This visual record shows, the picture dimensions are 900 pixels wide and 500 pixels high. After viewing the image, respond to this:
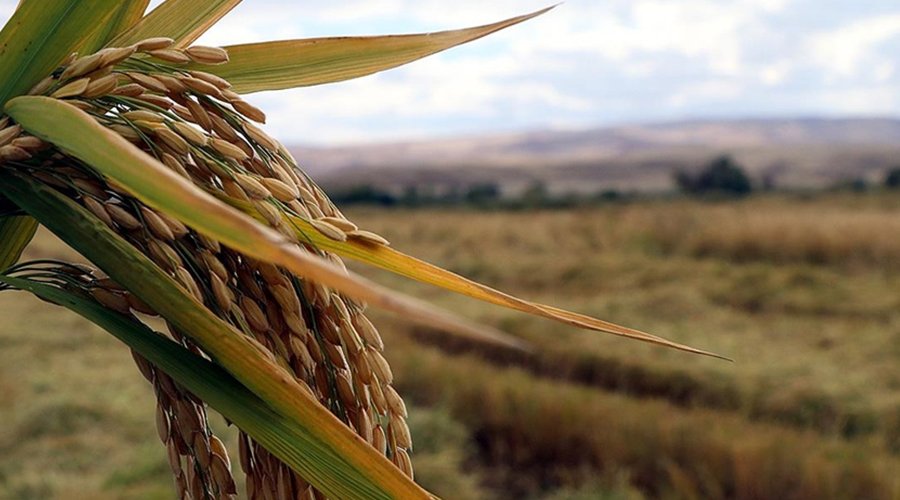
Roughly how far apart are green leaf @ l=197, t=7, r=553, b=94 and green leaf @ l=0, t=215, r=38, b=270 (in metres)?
0.22

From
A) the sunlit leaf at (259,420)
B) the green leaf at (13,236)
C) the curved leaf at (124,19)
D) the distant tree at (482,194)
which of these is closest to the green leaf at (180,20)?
the curved leaf at (124,19)

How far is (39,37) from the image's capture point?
0.68 meters

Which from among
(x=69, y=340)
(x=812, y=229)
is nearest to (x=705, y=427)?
(x=69, y=340)

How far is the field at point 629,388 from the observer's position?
4.61 meters

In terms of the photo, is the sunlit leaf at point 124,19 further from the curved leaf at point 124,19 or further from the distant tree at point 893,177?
the distant tree at point 893,177

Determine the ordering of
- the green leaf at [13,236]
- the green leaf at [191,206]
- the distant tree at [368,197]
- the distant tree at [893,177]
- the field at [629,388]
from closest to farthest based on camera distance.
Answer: the green leaf at [191,206] → the green leaf at [13,236] → the field at [629,388] → the distant tree at [893,177] → the distant tree at [368,197]

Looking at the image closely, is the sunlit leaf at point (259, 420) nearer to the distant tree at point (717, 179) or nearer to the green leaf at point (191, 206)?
the green leaf at point (191, 206)

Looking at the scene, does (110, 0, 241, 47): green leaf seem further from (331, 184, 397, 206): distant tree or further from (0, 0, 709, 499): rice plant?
(331, 184, 397, 206): distant tree

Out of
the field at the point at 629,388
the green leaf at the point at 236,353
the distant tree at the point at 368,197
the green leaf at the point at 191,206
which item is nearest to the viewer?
the green leaf at the point at 191,206

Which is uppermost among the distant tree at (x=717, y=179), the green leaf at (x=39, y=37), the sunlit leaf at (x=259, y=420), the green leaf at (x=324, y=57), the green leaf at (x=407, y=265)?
the green leaf at (x=39, y=37)

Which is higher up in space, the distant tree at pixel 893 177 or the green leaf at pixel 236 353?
the green leaf at pixel 236 353

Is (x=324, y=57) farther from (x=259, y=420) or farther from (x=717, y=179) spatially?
(x=717, y=179)

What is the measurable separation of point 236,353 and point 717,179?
1079 inches

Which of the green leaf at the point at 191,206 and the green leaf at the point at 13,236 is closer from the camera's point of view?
the green leaf at the point at 191,206
